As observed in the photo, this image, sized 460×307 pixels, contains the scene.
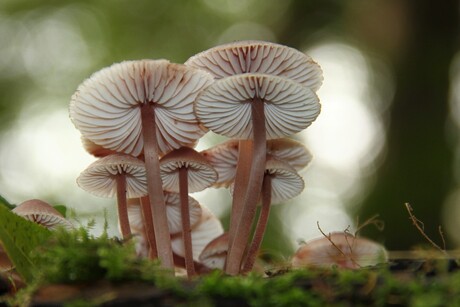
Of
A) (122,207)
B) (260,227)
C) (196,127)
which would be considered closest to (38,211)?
(122,207)

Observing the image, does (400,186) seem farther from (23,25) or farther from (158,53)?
(23,25)

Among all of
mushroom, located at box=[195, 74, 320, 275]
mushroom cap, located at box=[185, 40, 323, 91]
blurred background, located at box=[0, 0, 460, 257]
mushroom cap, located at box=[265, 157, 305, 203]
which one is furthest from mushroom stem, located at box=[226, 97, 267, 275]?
blurred background, located at box=[0, 0, 460, 257]

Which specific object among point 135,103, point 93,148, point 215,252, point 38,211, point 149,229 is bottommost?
point 215,252

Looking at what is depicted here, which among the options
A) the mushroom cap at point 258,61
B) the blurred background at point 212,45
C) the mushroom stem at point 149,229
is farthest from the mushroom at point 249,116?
the blurred background at point 212,45

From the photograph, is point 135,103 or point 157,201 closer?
point 157,201

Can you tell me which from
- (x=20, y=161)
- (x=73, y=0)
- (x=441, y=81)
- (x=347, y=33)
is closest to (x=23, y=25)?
(x=73, y=0)

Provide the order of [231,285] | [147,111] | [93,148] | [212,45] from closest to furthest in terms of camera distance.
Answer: [231,285]
[147,111]
[93,148]
[212,45]

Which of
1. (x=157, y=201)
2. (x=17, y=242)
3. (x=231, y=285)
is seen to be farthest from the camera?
(x=157, y=201)

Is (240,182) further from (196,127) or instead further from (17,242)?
(17,242)
